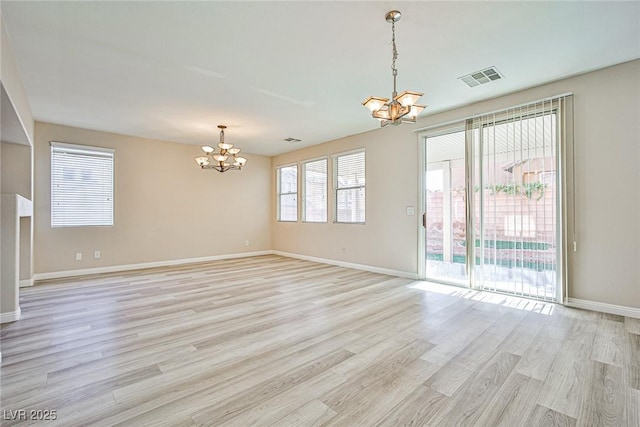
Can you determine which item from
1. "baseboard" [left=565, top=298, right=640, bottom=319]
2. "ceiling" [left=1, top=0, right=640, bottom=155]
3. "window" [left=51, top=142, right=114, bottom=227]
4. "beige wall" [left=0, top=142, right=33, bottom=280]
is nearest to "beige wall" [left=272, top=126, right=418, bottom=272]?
"ceiling" [left=1, top=0, right=640, bottom=155]

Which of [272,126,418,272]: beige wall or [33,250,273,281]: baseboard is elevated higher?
[272,126,418,272]: beige wall

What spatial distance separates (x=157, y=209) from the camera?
6461mm

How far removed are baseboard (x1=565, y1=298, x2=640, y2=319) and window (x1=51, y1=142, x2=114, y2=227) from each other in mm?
7681

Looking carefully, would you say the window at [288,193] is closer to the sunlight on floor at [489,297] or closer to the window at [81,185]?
the window at [81,185]

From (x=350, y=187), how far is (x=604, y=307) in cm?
430

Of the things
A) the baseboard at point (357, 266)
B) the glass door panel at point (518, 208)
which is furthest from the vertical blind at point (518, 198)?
the baseboard at point (357, 266)

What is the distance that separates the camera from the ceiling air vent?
3453mm

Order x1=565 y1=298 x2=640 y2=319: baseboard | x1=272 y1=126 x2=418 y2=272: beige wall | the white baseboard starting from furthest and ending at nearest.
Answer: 1. x1=272 y1=126 x2=418 y2=272: beige wall
2. the white baseboard
3. x1=565 y1=298 x2=640 y2=319: baseboard

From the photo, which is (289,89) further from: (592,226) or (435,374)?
(592,226)

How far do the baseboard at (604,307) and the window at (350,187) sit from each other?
3.48 metres

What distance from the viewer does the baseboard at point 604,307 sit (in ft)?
10.6

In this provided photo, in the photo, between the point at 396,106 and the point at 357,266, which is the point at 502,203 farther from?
the point at 357,266

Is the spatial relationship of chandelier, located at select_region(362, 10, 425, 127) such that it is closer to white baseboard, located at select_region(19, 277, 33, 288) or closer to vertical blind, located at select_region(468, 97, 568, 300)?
vertical blind, located at select_region(468, 97, 568, 300)

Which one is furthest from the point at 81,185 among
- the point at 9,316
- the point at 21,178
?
the point at 9,316
